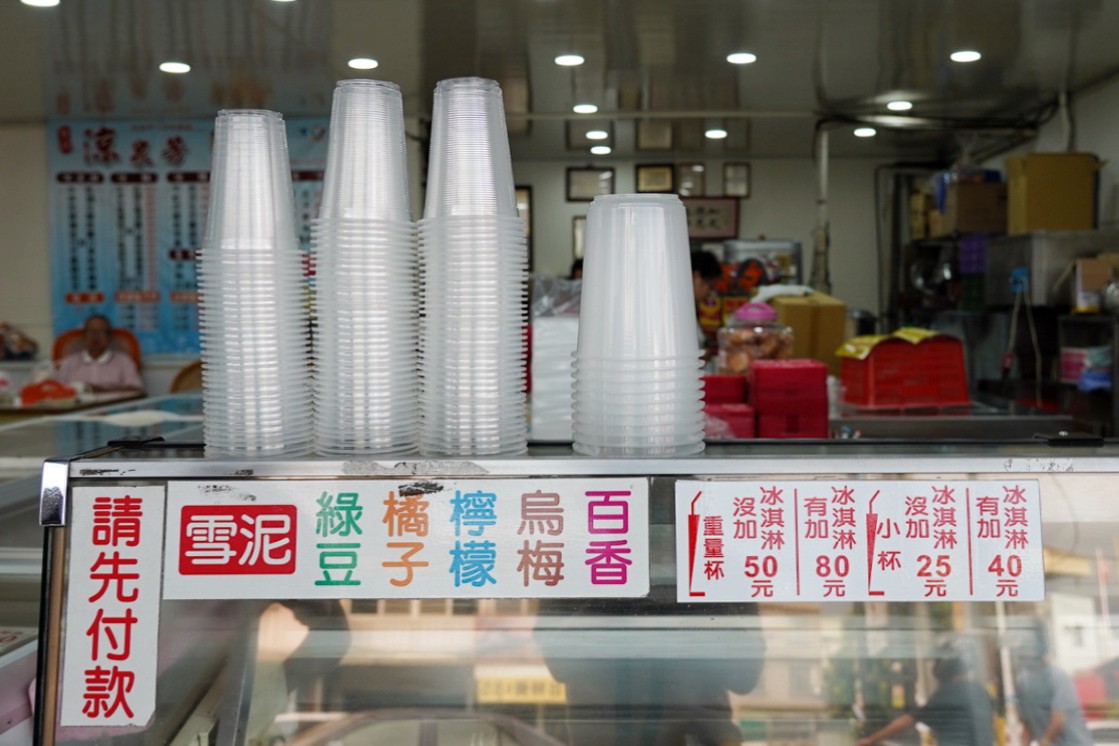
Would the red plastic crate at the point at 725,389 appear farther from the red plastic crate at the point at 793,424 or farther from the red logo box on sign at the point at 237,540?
the red logo box on sign at the point at 237,540

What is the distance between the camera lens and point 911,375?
3.55 m

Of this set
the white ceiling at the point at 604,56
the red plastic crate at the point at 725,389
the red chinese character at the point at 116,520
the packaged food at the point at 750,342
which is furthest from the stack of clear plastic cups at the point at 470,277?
the white ceiling at the point at 604,56

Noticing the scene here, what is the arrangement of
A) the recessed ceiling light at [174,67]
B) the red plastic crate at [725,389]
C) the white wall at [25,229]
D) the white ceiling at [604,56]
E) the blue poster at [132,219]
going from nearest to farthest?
1. the red plastic crate at [725,389]
2. the white ceiling at [604,56]
3. the recessed ceiling light at [174,67]
4. the blue poster at [132,219]
5. the white wall at [25,229]

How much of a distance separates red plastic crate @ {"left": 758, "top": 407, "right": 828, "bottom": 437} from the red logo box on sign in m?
1.81

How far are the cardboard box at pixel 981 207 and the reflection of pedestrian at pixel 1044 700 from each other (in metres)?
6.06

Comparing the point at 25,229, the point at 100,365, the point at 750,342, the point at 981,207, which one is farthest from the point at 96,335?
the point at 981,207

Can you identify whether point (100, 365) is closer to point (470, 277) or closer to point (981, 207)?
point (981, 207)

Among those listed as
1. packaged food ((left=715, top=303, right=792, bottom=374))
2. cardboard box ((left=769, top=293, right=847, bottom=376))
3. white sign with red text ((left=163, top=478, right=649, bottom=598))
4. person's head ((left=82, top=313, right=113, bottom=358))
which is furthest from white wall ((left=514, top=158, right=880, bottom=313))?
white sign with red text ((left=163, top=478, right=649, bottom=598))

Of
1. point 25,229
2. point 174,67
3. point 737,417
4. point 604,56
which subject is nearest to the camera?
point 737,417

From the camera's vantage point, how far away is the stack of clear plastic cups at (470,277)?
1090mm

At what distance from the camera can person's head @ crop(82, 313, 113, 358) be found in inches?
278

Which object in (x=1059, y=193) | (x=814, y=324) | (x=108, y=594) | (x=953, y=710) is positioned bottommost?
(x=953, y=710)

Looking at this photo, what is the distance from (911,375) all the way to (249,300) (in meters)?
2.94

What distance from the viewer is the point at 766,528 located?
107cm
